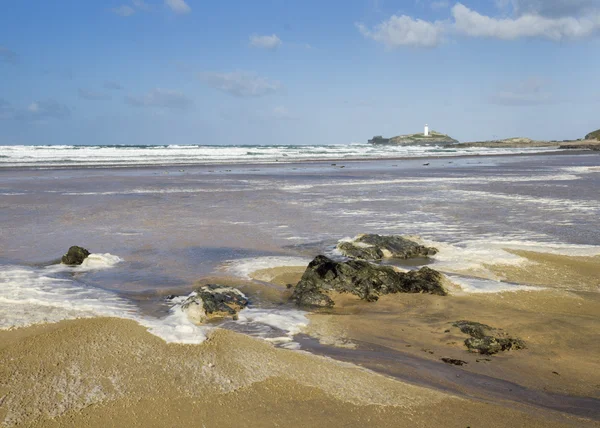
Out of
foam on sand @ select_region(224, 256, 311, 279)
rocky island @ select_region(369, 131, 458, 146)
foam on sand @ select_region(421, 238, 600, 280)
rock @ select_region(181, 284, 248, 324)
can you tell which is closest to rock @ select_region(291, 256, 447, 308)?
rock @ select_region(181, 284, 248, 324)

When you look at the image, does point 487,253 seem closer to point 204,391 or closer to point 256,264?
point 256,264

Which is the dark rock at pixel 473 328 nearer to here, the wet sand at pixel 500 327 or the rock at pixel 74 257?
Answer: the wet sand at pixel 500 327

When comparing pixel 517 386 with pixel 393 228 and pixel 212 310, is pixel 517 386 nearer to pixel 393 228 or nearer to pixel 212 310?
pixel 212 310

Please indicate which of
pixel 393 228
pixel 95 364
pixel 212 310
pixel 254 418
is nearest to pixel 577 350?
pixel 254 418

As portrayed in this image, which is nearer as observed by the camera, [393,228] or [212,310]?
[212,310]

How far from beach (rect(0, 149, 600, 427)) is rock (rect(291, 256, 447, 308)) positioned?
17cm

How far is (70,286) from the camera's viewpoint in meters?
6.67

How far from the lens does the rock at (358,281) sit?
6484 mm

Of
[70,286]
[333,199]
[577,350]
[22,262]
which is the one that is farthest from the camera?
[333,199]

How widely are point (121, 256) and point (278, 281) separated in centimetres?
311

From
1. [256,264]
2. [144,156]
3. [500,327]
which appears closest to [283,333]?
[500,327]

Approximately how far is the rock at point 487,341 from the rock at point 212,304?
2.49 metres

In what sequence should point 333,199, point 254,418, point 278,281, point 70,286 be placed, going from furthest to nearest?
point 333,199 → point 278,281 → point 70,286 → point 254,418

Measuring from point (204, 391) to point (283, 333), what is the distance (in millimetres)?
1503
